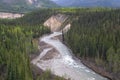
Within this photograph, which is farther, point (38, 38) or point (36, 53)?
point (38, 38)

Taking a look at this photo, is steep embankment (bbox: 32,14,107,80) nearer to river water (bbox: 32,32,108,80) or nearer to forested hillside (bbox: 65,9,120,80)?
river water (bbox: 32,32,108,80)

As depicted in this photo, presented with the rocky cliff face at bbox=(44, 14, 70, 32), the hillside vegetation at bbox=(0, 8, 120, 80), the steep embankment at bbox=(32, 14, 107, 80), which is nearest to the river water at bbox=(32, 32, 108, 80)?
the steep embankment at bbox=(32, 14, 107, 80)

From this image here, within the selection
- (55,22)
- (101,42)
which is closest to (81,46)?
(101,42)

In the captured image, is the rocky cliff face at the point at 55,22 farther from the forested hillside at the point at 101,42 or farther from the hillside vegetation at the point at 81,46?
the forested hillside at the point at 101,42

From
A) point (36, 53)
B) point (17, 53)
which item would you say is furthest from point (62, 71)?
point (36, 53)

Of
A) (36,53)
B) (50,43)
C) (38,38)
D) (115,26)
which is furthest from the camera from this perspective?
(38,38)

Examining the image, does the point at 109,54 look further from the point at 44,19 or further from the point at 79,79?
the point at 44,19

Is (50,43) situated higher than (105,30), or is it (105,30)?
(105,30)
